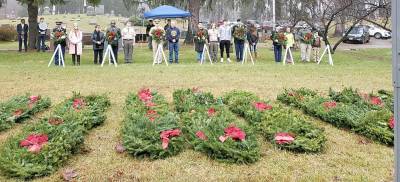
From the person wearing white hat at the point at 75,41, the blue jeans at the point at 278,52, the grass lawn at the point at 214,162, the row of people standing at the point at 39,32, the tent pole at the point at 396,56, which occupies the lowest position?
the grass lawn at the point at 214,162

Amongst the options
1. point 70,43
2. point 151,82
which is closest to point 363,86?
point 151,82

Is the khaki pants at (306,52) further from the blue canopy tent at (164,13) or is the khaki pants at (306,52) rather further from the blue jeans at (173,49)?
the blue canopy tent at (164,13)

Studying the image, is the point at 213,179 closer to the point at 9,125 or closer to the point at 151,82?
the point at 9,125

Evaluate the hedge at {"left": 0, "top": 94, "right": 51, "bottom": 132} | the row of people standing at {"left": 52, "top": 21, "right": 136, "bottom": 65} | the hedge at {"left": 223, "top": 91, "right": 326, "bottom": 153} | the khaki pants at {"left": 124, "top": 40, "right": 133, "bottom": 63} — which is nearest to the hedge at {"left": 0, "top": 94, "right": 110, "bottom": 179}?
the hedge at {"left": 0, "top": 94, "right": 51, "bottom": 132}

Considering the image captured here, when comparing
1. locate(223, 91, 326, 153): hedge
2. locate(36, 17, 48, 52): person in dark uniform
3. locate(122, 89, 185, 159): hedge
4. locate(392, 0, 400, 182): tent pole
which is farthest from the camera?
locate(36, 17, 48, 52): person in dark uniform

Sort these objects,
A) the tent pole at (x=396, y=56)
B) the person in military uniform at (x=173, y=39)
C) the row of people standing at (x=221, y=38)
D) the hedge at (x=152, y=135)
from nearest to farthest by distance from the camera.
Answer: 1. the tent pole at (x=396, y=56)
2. the hedge at (x=152, y=135)
3. the person in military uniform at (x=173, y=39)
4. the row of people standing at (x=221, y=38)

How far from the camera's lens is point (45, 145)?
15.8ft

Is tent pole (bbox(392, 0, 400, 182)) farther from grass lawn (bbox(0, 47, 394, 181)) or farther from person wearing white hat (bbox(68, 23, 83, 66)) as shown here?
person wearing white hat (bbox(68, 23, 83, 66))

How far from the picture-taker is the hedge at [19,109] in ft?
21.7

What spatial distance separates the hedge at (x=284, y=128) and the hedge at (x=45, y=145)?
7.04ft

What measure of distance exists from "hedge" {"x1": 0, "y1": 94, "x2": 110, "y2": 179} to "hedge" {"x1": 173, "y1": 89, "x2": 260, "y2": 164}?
1277 mm

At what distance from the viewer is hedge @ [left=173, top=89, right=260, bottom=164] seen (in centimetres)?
489

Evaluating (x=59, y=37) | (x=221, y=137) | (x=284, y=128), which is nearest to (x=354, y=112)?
(x=284, y=128)

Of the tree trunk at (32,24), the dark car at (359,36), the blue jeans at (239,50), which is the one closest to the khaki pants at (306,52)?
the blue jeans at (239,50)
